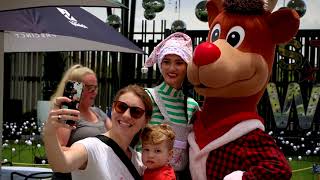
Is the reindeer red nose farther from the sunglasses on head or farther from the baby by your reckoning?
the sunglasses on head

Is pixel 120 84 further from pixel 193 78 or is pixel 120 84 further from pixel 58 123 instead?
pixel 58 123

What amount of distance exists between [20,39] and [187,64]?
13.4ft

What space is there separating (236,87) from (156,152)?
0.67 meters

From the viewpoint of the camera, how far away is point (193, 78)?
112 inches

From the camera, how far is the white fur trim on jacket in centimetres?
273

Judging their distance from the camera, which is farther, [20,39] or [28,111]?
[28,111]

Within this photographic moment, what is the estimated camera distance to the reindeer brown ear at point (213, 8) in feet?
10.4

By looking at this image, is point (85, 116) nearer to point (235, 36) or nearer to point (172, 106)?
point (172, 106)

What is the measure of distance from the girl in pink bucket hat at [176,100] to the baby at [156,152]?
1.64ft

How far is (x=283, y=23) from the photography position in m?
2.87

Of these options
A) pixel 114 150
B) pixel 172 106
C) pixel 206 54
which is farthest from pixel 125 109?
pixel 172 106

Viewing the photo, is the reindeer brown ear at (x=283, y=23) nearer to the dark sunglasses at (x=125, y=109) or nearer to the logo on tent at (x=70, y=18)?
the dark sunglasses at (x=125, y=109)

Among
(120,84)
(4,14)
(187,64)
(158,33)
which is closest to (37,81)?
(120,84)

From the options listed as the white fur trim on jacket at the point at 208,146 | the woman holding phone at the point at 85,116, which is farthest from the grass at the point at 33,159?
the white fur trim on jacket at the point at 208,146
